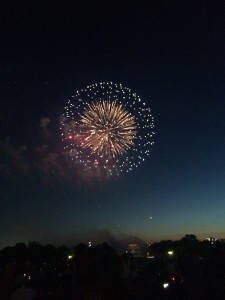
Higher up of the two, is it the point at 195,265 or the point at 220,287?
the point at 195,265

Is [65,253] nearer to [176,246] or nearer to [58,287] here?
[176,246]

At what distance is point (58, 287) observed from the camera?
43.9ft

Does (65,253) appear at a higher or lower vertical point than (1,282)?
higher

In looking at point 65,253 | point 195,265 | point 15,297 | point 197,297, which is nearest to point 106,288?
point 15,297

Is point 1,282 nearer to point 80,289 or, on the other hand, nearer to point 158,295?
point 80,289

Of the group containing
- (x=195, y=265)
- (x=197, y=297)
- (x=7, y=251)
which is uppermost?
(x=7, y=251)

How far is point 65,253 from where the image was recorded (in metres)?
115

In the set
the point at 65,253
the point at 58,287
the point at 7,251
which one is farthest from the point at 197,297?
the point at 65,253

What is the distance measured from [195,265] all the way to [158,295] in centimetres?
1699

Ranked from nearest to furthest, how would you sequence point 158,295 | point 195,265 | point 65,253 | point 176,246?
1. point 158,295
2. point 195,265
3. point 65,253
4. point 176,246

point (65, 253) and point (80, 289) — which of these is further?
point (65, 253)

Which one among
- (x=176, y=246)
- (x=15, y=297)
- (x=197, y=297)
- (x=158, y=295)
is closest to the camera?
(x=15, y=297)

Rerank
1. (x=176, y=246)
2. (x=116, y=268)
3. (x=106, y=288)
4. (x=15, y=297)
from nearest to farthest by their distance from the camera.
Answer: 1. (x=106, y=288)
2. (x=116, y=268)
3. (x=15, y=297)
4. (x=176, y=246)

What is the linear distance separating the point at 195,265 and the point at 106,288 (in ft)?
76.3
